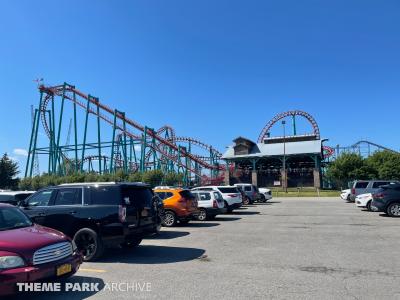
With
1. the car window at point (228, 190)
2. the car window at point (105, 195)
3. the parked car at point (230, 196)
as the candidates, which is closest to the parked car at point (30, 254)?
the car window at point (105, 195)

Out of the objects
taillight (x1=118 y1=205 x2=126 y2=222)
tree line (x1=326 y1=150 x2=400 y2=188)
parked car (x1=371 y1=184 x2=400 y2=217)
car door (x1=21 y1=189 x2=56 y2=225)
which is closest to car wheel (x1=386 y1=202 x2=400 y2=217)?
parked car (x1=371 y1=184 x2=400 y2=217)

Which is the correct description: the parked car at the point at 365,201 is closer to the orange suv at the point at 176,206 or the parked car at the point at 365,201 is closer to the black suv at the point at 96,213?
the orange suv at the point at 176,206

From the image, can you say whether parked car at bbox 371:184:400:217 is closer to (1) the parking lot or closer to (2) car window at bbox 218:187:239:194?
(1) the parking lot

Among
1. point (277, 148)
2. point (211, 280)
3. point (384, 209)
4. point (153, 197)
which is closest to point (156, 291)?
point (211, 280)

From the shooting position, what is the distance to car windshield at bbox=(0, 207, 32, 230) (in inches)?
264

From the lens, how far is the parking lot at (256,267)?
20.5 ft

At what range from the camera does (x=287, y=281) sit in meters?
6.86

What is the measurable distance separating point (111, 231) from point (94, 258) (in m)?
0.73

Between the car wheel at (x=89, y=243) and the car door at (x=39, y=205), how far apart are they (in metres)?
1.15

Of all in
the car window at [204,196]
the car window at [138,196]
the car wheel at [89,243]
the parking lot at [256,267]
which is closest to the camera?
the parking lot at [256,267]

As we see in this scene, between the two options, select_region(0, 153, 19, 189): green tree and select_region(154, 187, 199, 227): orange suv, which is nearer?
select_region(154, 187, 199, 227): orange suv

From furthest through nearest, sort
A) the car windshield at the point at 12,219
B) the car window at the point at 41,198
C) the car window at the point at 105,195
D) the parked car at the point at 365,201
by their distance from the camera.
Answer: the parked car at the point at 365,201 → the car window at the point at 41,198 → the car window at the point at 105,195 → the car windshield at the point at 12,219

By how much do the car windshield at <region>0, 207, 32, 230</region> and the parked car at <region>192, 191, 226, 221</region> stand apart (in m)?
11.5

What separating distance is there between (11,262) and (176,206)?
10320mm
